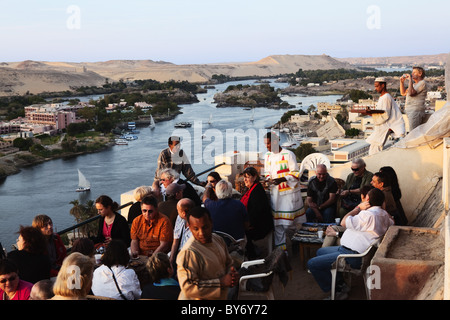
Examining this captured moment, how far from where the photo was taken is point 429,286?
2311 millimetres

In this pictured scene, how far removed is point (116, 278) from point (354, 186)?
2229mm

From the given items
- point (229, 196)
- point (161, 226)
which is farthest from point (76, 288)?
point (229, 196)

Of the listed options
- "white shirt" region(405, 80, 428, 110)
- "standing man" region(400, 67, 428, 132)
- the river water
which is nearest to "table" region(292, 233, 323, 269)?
"standing man" region(400, 67, 428, 132)

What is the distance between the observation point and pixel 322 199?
3.93m

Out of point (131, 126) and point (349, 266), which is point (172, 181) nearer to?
point (349, 266)

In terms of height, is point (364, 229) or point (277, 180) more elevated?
point (277, 180)

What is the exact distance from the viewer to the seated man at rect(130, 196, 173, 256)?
120 inches

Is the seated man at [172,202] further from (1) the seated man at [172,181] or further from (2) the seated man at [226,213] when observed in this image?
(2) the seated man at [226,213]

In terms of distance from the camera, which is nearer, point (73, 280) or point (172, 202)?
point (73, 280)

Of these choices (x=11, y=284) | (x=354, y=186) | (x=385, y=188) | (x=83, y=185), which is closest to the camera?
(x=11, y=284)

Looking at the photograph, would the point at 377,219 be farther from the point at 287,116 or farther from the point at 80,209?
the point at 287,116

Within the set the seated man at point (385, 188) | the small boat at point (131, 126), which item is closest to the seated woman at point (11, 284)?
the seated man at point (385, 188)

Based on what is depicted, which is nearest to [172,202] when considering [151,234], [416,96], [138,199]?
[138,199]
